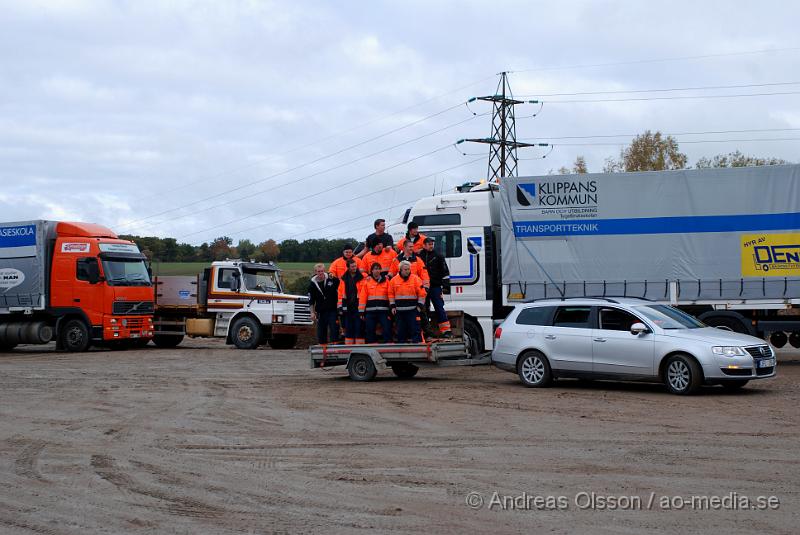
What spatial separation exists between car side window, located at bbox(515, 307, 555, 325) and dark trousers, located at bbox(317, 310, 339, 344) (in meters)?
3.88

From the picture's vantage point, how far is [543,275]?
758 inches

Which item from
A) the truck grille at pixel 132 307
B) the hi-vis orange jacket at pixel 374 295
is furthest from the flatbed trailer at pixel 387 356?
the truck grille at pixel 132 307

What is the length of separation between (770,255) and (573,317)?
5.42m

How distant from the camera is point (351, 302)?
1708 cm

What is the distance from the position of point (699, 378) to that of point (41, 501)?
9.74 meters

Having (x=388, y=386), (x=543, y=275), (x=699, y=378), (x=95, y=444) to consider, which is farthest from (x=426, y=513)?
(x=543, y=275)

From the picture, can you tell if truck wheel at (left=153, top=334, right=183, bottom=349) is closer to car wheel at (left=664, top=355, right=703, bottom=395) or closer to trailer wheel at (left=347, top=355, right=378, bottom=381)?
trailer wheel at (left=347, top=355, right=378, bottom=381)

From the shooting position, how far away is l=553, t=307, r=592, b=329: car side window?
15109 millimetres

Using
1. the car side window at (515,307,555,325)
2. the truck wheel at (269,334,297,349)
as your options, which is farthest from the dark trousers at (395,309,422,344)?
the truck wheel at (269,334,297,349)

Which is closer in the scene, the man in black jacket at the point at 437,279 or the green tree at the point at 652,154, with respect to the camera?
the man in black jacket at the point at 437,279

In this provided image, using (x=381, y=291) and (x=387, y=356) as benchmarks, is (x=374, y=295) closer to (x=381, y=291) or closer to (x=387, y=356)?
(x=381, y=291)

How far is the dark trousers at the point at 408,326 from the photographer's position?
53.4ft

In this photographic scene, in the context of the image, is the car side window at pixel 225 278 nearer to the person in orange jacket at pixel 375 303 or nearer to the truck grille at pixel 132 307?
the truck grille at pixel 132 307

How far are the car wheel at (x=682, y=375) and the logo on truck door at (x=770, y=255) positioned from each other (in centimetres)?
530
